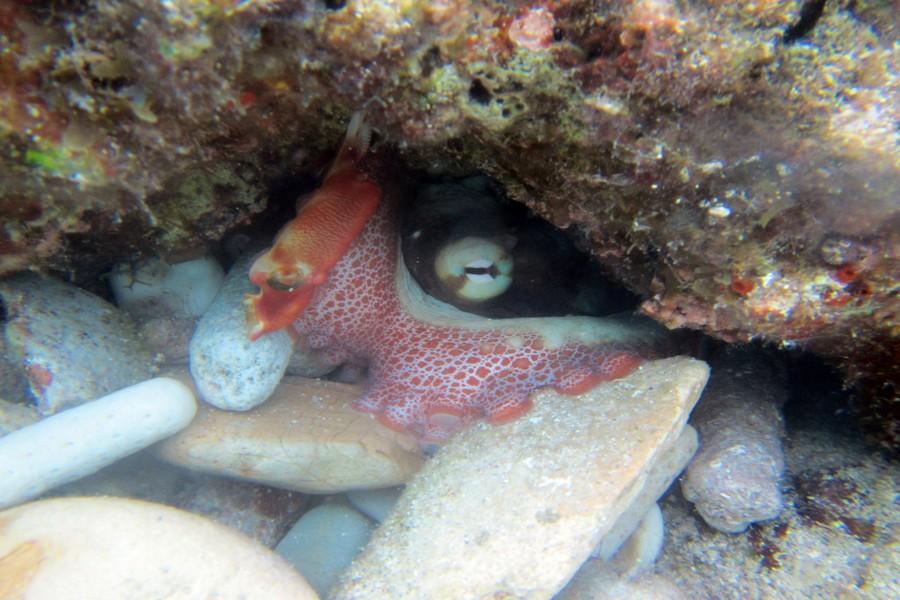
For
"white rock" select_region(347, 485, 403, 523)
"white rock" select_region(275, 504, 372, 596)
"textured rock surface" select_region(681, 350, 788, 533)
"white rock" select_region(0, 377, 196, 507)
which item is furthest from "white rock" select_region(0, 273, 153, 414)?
"textured rock surface" select_region(681, 350, 788, 533)

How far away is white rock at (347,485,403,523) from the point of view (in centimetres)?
315

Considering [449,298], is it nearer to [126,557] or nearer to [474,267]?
[474,267]

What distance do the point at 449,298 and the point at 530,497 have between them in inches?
59.7

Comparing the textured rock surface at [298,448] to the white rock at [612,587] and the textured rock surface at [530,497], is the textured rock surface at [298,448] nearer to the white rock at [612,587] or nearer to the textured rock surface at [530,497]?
the textured rock surface at [530,497]

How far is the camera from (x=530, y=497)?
89.7 inches

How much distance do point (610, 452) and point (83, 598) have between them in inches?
85.4

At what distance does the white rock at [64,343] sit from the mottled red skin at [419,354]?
107 cm

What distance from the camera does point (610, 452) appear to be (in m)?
2.29

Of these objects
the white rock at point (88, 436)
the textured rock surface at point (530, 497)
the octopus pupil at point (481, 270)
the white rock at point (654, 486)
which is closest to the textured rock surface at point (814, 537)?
the white rock at point (654, 486)

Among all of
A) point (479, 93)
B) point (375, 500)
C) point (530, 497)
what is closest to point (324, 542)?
point (375, 500)

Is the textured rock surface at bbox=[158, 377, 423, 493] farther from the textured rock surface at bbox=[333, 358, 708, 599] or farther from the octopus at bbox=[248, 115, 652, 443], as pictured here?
the textured rock surface at bbox=[333, 358, 708, 599]

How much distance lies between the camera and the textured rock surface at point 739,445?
109 inches

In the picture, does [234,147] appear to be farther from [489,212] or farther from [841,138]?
[841,138]

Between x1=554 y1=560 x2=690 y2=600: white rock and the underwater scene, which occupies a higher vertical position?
the underwater scene
